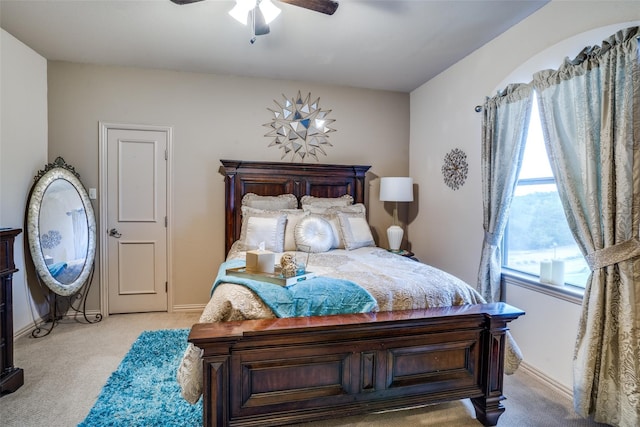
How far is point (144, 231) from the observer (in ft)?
11.6

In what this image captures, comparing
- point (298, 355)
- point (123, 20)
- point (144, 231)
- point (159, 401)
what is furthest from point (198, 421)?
point (123, 20)

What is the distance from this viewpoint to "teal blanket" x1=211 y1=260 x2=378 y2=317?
5.73ft

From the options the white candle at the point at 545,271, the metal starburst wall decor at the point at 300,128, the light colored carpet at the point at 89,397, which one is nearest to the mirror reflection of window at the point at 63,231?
the light colored carpet at the point at 89,397

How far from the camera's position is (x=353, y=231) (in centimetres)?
324

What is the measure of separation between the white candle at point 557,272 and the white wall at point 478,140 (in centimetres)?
→ 12

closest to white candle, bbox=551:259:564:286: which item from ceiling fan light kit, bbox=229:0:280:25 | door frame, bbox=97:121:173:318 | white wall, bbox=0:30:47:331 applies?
ceiling fan light kit, bbox=229:0:280:25

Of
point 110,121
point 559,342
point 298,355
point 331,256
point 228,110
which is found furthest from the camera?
point 228,110

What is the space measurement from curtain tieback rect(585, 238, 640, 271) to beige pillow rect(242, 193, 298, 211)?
256cm

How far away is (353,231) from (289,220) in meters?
0.64

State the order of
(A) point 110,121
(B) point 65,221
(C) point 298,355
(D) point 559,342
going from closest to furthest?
(C) point 298,355
(D) point 559,342
(B) point 65,221
(A) point 110,121

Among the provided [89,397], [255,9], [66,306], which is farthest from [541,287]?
[66,306]

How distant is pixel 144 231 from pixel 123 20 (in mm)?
2002

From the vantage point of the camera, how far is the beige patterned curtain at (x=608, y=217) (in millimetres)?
1721

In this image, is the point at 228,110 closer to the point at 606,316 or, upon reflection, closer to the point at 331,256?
the point at 331,256
